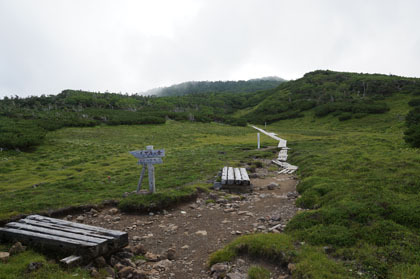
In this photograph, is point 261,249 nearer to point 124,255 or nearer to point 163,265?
point 163,265

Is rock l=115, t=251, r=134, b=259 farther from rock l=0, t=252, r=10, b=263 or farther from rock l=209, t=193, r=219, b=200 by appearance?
rock l=209, t=193, r=219, b=200

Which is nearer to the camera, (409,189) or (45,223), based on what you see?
(45,223)

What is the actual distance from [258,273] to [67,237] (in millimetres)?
5049

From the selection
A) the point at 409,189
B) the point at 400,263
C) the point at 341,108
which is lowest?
the point at 400,263

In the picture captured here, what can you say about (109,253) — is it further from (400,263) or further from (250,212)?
(400,263)

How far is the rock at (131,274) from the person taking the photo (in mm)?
6207

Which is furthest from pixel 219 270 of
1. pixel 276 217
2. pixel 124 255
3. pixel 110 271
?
pixel 276 217

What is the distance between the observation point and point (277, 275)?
5.85 meters

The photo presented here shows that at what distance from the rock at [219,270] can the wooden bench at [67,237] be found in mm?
2689

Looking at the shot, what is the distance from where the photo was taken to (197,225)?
30.9 feet

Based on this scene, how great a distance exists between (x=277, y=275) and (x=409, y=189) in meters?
6.78

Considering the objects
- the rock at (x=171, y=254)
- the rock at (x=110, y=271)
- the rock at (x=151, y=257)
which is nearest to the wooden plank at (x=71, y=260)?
the rock at (x=110, y=271)

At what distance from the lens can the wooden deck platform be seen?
20.7 feet

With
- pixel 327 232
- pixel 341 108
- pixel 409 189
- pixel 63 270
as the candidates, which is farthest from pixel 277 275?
pixel 341 108
